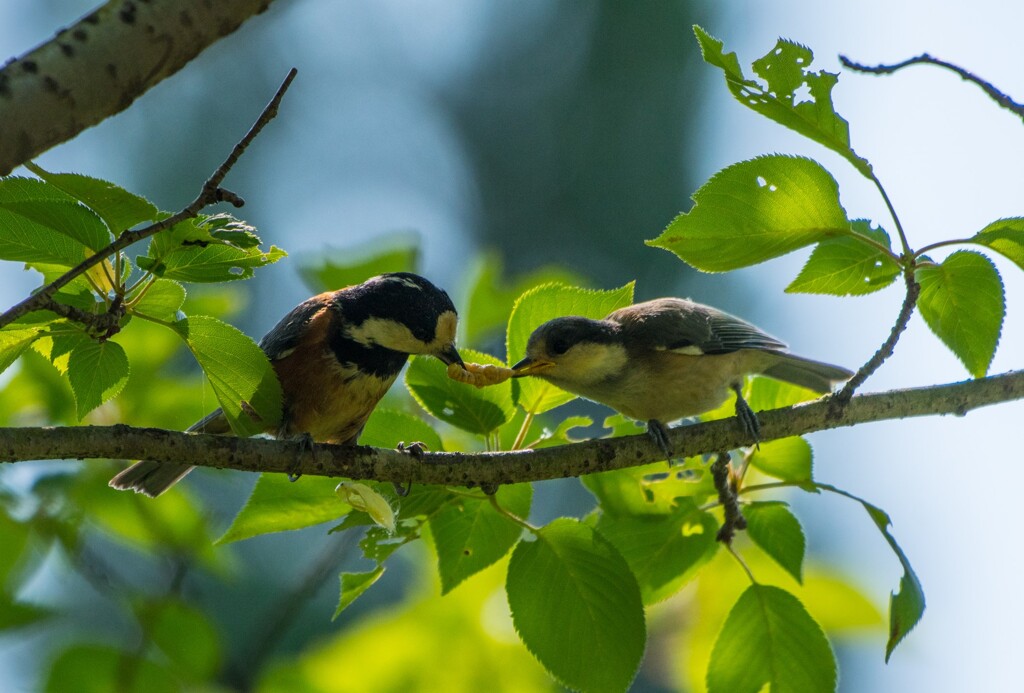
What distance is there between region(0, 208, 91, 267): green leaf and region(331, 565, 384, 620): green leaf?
124cm

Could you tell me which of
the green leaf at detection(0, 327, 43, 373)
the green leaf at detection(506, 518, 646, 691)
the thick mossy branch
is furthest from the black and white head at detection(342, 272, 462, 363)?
the green leaf at detection(0, 327, 43, 373)

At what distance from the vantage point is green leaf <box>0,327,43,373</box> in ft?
8.40

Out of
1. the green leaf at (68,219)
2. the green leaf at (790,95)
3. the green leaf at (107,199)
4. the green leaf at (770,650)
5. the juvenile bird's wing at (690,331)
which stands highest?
the green leaf at (790,95)

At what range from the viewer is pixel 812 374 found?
4.79 m

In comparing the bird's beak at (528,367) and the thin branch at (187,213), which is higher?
the thin branch at (187,213)

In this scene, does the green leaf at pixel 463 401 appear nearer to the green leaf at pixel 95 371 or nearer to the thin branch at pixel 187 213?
the green leaf at pixel 95 371

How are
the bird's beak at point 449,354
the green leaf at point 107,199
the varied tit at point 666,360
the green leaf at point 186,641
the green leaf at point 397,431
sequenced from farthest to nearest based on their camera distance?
the varied tit at point 666,360 → the bird's beak at point 449,354 → the green leaf at point 186,641 → the green leaf at point 397,431 → the green leaf at point 107,199

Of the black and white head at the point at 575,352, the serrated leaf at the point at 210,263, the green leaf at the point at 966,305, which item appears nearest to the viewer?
the serrated leaf at the point at 210,263

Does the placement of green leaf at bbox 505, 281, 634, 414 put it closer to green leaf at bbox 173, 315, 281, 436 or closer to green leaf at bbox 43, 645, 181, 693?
green leaf at bbox 173, 315, 281, 436

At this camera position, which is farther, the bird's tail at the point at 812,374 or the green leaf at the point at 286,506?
the bird's tail at the point at 812,374

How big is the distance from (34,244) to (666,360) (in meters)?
2.78

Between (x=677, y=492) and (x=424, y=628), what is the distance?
3.47 ft

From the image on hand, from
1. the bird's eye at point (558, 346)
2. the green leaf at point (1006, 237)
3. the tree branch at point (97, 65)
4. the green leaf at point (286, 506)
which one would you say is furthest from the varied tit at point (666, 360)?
the tree branch at point (97, 65)

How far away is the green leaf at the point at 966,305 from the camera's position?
2.96 m
